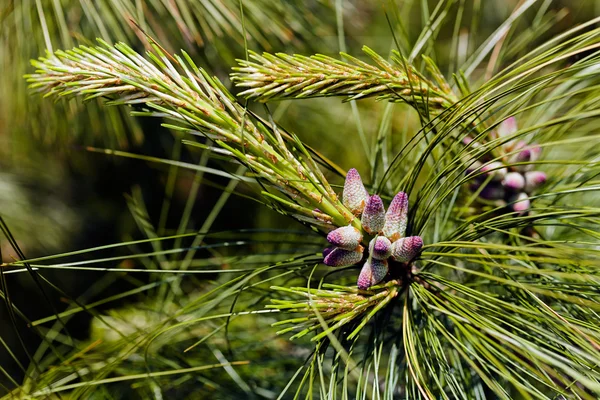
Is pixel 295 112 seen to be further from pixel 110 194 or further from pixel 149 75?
pixel 149 75

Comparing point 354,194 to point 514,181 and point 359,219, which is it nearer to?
point 359,219

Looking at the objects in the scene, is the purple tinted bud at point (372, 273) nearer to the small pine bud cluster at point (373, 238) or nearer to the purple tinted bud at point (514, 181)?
the small pine bud cluster at point (373, 238)

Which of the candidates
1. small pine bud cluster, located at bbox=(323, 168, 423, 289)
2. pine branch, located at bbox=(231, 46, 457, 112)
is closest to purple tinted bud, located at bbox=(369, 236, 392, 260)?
small pine bud cluster, located at bbox=(323, 168, 423, 289)

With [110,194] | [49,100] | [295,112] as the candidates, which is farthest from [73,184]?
[295,112]

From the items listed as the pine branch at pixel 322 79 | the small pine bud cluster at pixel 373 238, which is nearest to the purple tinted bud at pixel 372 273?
the small pine bud cluster at pixel 373 238

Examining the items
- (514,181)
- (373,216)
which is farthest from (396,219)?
(514,181)
